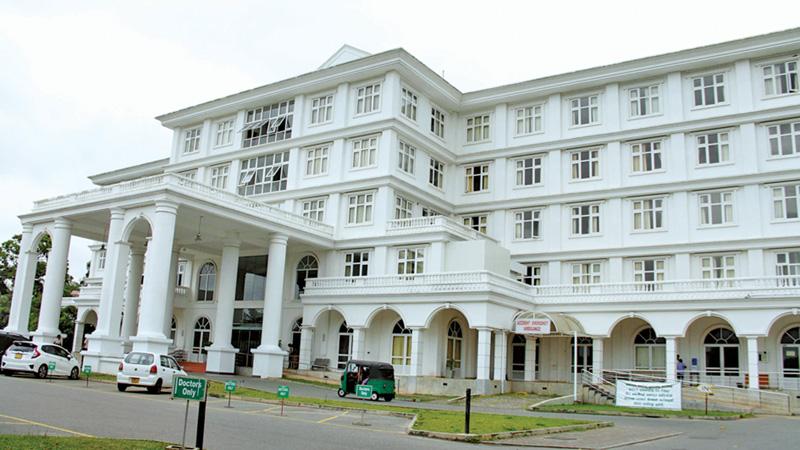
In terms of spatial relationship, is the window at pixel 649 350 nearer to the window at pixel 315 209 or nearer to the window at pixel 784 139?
the window at pixel 784 139

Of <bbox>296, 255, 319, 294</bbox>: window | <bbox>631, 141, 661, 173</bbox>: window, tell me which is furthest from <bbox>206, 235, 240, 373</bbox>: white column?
<bbox>631, 141, 661, 173</bbox>: window

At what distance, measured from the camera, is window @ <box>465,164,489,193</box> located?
45938 mm

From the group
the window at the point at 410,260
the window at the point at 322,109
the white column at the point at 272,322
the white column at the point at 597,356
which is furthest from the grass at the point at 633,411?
the window at the point at 322,109

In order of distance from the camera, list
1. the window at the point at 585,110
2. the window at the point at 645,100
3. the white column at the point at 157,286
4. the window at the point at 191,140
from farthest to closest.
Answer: the window at the point at 191,140 → the window at the point at 585,110 → the window at the point at 645,100 → the white column at the point at 157,286

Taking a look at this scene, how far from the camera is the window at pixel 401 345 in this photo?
3769cm

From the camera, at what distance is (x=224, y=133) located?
50000 mm

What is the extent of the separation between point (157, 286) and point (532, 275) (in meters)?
21.3

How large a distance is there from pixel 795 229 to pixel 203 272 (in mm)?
35384

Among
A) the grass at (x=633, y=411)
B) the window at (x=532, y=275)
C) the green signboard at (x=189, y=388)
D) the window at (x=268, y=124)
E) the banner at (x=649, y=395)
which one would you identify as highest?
the window at (x=268, y=124)

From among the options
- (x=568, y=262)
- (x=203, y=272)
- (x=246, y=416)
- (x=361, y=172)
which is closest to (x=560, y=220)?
(x=568, y=262)

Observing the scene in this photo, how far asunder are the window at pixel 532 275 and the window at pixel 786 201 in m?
12.7

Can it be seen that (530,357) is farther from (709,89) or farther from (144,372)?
(144,372)

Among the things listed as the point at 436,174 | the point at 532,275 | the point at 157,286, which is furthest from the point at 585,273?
the point at 157,286

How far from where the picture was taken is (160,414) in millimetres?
16953
